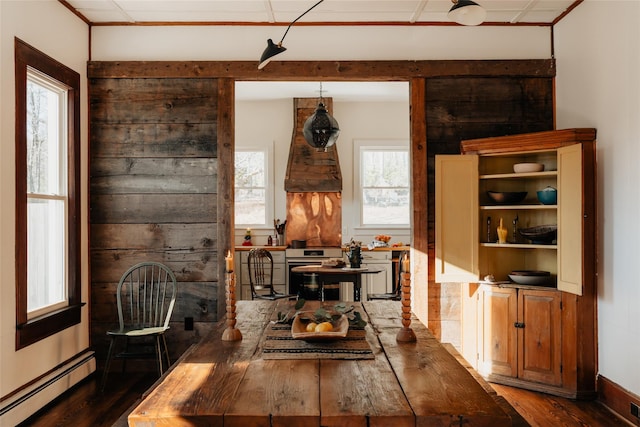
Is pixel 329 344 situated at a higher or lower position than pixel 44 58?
lower

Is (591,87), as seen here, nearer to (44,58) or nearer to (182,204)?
(182,204)

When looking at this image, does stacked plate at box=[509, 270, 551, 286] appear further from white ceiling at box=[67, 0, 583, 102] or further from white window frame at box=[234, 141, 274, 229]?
white window frame at box=[234, 141, 274, 229]

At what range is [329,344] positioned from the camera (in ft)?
8.21

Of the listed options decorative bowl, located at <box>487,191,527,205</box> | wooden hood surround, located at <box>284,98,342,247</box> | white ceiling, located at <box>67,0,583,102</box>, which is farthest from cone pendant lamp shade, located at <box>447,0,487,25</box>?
wooden hood surround, located at <box>284,98,342,247</box>

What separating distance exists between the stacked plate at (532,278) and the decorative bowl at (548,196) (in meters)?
0.56

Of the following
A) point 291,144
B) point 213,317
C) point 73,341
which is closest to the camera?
point 73,341

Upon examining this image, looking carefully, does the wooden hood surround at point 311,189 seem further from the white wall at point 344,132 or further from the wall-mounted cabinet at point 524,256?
the wall-mounted cabinet at point 524,256

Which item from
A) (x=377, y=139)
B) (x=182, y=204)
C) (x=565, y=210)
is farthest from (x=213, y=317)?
(x=377, y=139)

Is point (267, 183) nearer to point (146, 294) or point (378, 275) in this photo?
point (378, 275)

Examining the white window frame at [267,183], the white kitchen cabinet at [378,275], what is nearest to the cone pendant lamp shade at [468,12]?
the white kitchen cabinet at [378,275]

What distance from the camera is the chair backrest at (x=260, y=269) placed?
6296mm

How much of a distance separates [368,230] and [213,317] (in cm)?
363

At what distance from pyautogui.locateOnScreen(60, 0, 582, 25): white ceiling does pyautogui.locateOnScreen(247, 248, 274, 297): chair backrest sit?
2.83 metres

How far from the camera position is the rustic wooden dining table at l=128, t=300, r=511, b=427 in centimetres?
170
